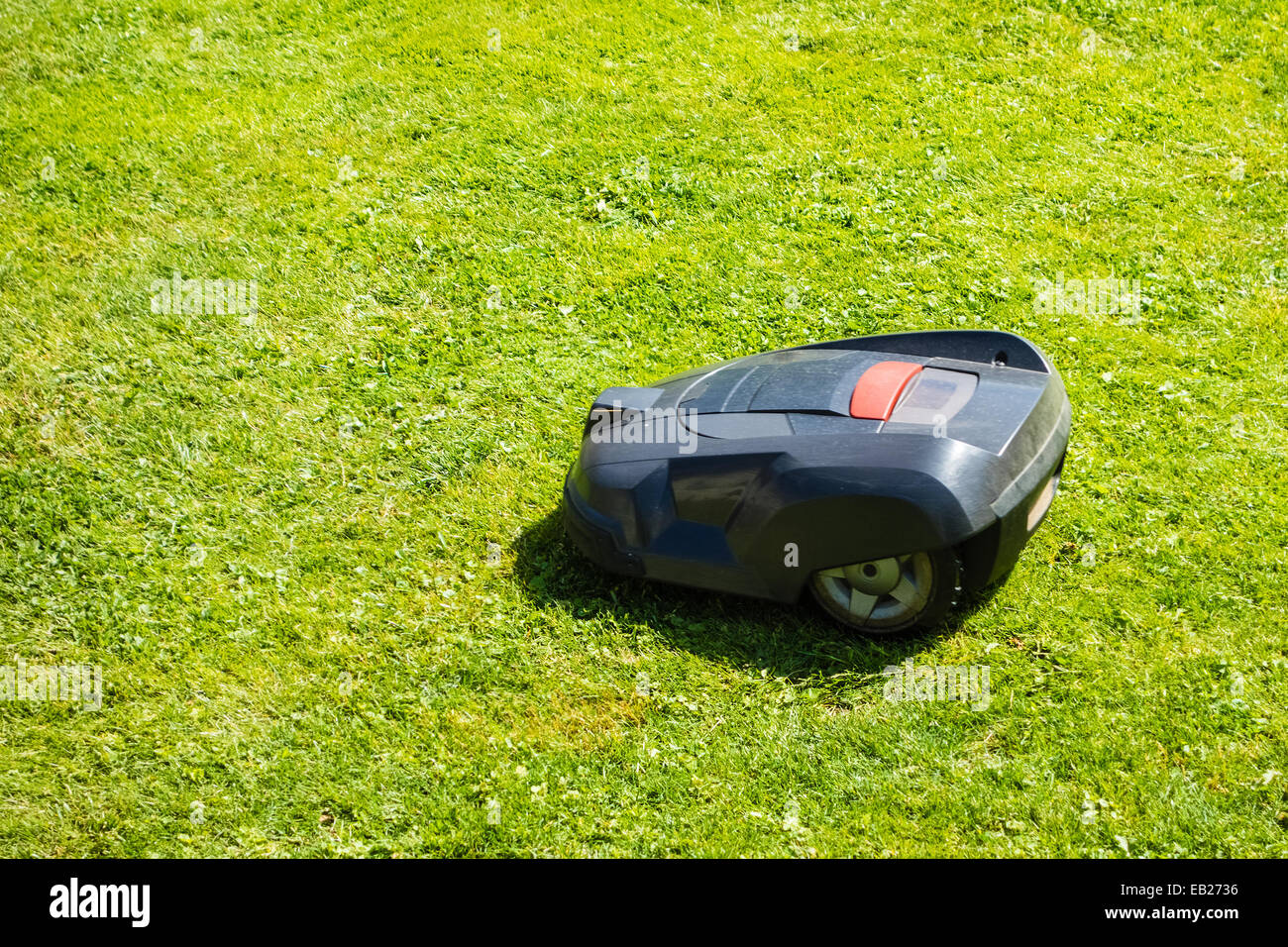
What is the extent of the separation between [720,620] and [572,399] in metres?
2.16

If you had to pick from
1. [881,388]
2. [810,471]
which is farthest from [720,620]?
[881,388]

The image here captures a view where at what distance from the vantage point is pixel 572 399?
7.03 meters

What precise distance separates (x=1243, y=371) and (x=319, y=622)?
5.67 m

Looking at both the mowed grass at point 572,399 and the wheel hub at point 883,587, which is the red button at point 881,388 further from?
the mowed grass at point 572,399

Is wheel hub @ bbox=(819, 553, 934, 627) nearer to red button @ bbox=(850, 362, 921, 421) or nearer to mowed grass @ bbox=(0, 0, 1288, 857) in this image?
mowed grass @ bbox=(0, 0, 1288, 857)

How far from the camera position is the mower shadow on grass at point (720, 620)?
5.17 meters

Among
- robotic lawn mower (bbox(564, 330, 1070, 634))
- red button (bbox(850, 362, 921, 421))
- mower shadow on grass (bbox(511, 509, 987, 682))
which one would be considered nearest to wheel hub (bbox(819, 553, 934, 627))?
robotic lawn mower (bbox(564, 330, 1070, 634))

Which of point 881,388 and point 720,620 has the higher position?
point 881,388

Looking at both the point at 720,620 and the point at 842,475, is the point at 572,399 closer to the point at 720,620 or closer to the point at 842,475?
the point at 720,620

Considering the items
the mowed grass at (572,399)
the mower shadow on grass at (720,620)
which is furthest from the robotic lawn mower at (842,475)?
the mowed grass at (572,399)

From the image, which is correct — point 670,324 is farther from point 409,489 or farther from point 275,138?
point 275,138

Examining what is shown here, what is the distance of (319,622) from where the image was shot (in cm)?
565

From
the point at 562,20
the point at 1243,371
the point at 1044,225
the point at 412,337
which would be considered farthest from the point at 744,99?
the point at 1243,371

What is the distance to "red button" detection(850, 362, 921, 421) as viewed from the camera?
15.8ft
